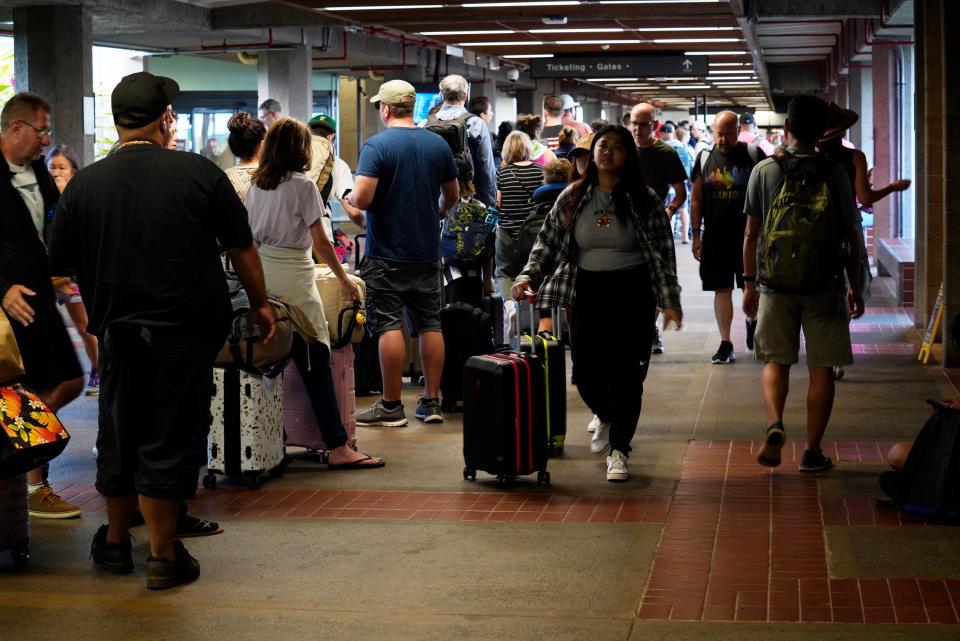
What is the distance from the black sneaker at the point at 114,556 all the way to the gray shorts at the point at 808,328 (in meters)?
3.02

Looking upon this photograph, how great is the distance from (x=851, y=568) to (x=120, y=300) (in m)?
2.70

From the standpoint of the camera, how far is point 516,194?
1005 centimetres

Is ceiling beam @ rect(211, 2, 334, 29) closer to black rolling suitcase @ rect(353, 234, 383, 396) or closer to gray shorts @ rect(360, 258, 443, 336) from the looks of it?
black rolling suitcase @ rect(353, 234, 383, 396)

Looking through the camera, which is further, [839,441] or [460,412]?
[460,412]

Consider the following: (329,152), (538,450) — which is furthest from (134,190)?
(329,152)

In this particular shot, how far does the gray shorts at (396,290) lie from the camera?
7816 millimetres

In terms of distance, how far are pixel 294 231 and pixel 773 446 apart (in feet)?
7.91

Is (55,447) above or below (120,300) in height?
below

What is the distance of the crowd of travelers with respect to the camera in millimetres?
4863

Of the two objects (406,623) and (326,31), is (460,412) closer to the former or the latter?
(406,623)

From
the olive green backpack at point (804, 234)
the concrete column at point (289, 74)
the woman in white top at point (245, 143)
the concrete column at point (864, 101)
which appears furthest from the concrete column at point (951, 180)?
the concrete column at point (289, 74)

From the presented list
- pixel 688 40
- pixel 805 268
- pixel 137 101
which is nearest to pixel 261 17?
pixel 688 40

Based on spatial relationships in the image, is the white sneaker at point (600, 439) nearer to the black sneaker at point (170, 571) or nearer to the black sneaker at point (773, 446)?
the black sneaker at point (773, 446)

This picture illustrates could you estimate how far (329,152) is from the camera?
8.49 meters
